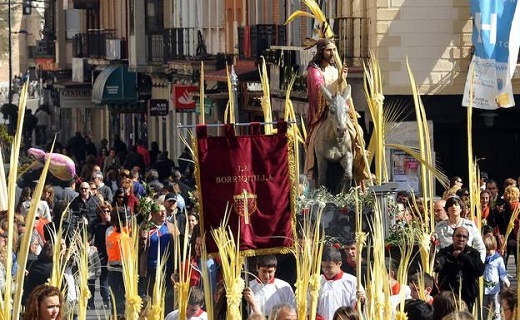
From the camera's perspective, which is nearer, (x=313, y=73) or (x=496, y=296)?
(x=496, y=296)

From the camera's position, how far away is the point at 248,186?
45.2 ft

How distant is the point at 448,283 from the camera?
1383cm

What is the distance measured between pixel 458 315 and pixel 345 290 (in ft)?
12.6

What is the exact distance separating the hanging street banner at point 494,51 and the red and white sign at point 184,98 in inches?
545

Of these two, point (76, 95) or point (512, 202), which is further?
point (76, 95)

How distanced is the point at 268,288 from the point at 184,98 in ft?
88.1

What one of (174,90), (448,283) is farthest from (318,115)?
(174,90)

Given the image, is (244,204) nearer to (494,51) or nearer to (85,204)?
(85,204)

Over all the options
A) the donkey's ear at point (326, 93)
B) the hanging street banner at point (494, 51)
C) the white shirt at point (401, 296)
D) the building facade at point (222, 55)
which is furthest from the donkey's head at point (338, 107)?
the hanging street banner at point (494, 51)

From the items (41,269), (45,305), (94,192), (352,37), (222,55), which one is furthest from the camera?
(222,55)

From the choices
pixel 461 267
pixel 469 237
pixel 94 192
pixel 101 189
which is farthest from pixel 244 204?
pixel 101 189

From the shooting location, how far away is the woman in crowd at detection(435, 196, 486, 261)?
583 inches

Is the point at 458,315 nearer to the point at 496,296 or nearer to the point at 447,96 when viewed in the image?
the point at 496,296

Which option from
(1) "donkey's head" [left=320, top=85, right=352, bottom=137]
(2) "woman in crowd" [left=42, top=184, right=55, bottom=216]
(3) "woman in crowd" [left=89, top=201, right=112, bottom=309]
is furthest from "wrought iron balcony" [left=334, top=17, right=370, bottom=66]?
(1) "donkey's head" [left=320, top=85, right=352, bottom=137]
